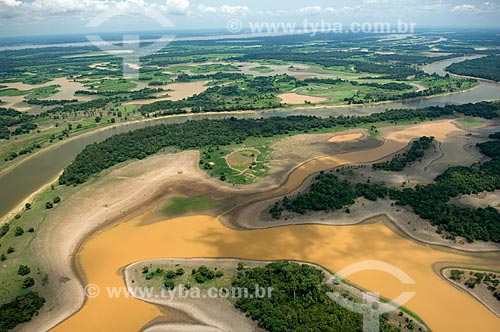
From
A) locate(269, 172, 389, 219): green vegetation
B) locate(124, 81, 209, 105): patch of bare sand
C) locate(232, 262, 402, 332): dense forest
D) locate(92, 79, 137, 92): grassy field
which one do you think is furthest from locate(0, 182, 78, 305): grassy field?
locate(92, 79, 137, 92): grassy field

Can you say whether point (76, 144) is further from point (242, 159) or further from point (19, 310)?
point (19, 310)

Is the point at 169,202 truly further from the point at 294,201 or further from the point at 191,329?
the point at 191,329

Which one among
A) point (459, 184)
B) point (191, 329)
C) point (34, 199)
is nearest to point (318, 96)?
point (459, 184)

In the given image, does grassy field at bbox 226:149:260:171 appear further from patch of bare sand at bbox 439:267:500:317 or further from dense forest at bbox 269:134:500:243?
patch of bare sand at bbox 439:267:500:317

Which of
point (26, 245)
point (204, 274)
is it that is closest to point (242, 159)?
point (204, 274)

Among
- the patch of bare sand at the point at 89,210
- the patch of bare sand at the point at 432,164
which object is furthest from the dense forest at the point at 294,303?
the patch of bare sand at the point at 432,164

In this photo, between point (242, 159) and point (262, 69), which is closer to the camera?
point (242, 159)
